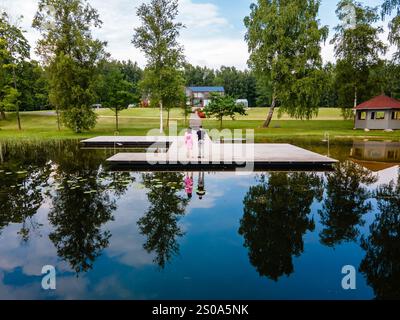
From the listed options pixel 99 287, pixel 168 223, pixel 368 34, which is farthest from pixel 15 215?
pixel 368 34

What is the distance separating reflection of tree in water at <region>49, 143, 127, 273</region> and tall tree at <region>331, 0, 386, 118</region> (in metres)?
33.5

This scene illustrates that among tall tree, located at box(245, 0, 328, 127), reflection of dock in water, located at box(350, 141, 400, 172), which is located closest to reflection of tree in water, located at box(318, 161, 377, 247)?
reflection of dock in water, located at box(350, 141, 400, 172)

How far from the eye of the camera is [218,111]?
35.3 meters

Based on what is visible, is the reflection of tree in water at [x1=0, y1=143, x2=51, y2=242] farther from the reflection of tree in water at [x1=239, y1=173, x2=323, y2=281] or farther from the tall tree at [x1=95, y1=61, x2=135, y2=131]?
the tall tree at [x1=95, y1=61, x2=135, y2=131]

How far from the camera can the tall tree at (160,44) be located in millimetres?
31188

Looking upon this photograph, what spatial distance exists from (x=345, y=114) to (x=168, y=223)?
38.4 metres

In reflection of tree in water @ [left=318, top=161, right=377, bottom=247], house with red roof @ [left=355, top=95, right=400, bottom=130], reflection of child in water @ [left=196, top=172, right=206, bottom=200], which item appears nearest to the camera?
reflection of tree in water @ [left=318, top=161, right=377, bottom=247]

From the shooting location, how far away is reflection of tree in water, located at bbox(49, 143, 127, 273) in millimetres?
6258

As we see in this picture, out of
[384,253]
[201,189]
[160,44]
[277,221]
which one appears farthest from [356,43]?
[384,253]

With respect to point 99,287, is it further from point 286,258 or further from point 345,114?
point 345,114

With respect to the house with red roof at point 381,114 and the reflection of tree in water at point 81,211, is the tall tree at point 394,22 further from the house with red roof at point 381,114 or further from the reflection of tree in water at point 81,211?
the reflection of tree in water at point 81,211

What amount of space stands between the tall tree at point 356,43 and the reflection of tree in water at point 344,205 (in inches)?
1106

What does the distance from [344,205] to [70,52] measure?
96.3ft

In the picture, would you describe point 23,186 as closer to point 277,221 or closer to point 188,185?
point 188,185
